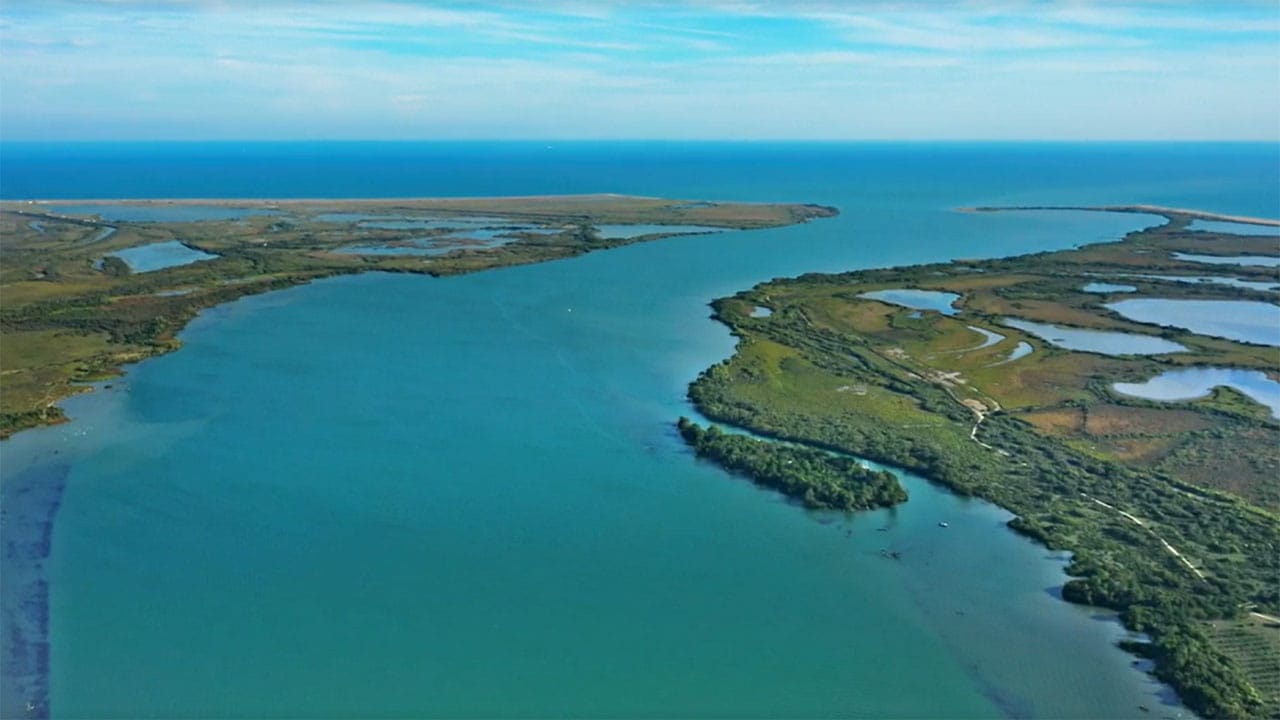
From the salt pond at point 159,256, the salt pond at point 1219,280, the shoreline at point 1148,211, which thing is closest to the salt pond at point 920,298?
the salt pond at point 1219,280

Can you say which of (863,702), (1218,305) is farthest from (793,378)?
(1218,305)

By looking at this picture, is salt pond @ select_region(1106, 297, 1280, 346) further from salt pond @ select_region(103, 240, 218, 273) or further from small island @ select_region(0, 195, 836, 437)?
salt pond @ select_region(103, 240, 218, 273)

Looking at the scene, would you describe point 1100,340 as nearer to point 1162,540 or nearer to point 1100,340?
point 1100,340

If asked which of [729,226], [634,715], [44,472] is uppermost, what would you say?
[729,226]

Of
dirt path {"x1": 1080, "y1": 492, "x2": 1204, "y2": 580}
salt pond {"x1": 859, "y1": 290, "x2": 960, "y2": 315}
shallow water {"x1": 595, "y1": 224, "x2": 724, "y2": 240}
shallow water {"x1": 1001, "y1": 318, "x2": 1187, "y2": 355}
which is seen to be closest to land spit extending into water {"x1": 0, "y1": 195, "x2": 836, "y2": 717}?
shallow water {"x1": 595, "y1": 224, "x2": 724, "y2": 240}

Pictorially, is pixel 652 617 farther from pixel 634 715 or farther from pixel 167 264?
pixel 167 264

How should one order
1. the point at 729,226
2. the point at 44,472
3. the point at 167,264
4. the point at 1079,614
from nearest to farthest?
the point at 1079,614 → the point at 44,472 → the point at 167,264 → the point at 729,226

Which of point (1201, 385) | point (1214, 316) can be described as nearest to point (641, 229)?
point (1214, 316)
